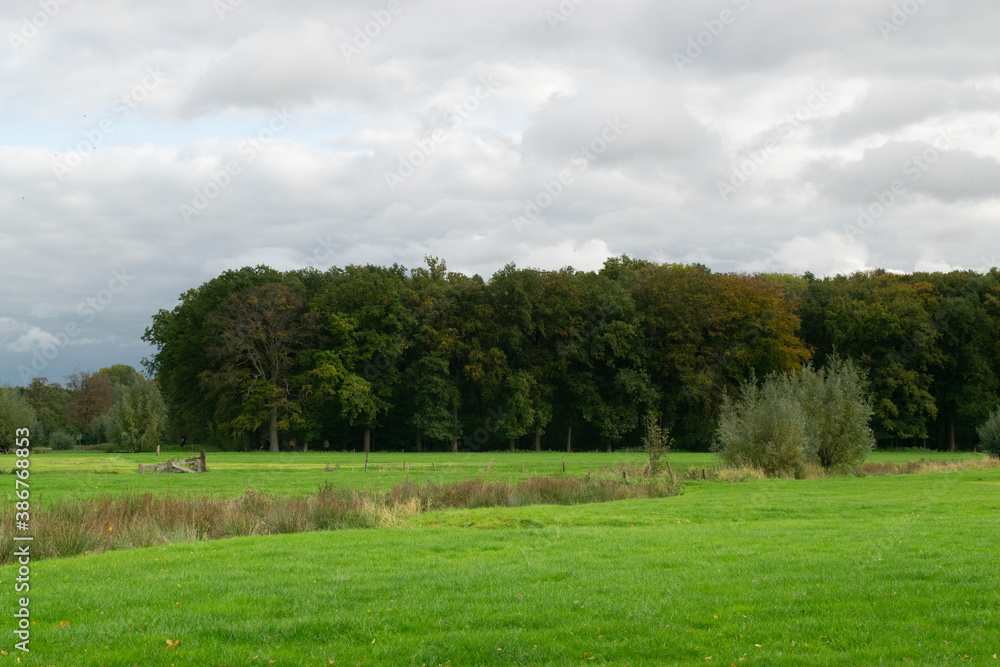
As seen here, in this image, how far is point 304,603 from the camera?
31.4 ft

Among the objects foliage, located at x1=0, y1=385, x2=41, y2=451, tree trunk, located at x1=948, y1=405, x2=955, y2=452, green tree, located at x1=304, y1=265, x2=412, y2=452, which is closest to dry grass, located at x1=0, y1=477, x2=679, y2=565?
green tree, located at x1=304, y1=265, x2=412, y2=452

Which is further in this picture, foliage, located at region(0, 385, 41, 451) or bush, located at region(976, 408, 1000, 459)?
foliage, located at region(0, 385, 41, 451)

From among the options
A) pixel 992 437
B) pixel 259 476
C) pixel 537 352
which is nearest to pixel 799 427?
pixel 992 437

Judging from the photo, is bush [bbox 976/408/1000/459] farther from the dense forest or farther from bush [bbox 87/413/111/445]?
bush [bbox 87/413/111/445]

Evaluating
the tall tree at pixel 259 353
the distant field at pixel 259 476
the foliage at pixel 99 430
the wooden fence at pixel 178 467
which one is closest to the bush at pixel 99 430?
the foliage at pixel 99 430

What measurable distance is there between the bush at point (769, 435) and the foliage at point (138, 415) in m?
48.4

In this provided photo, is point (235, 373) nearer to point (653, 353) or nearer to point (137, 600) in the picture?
point (653, 353)

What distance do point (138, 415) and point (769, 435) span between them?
51519mm

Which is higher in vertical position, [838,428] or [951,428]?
[838,428]

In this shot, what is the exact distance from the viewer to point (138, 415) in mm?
65062

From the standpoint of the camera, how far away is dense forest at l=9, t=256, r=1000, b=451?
66.8 meters

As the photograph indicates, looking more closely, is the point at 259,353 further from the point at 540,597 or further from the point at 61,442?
the point at 540,597

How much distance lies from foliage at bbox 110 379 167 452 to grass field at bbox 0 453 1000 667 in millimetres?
54740

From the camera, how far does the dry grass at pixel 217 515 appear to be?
15422mm
